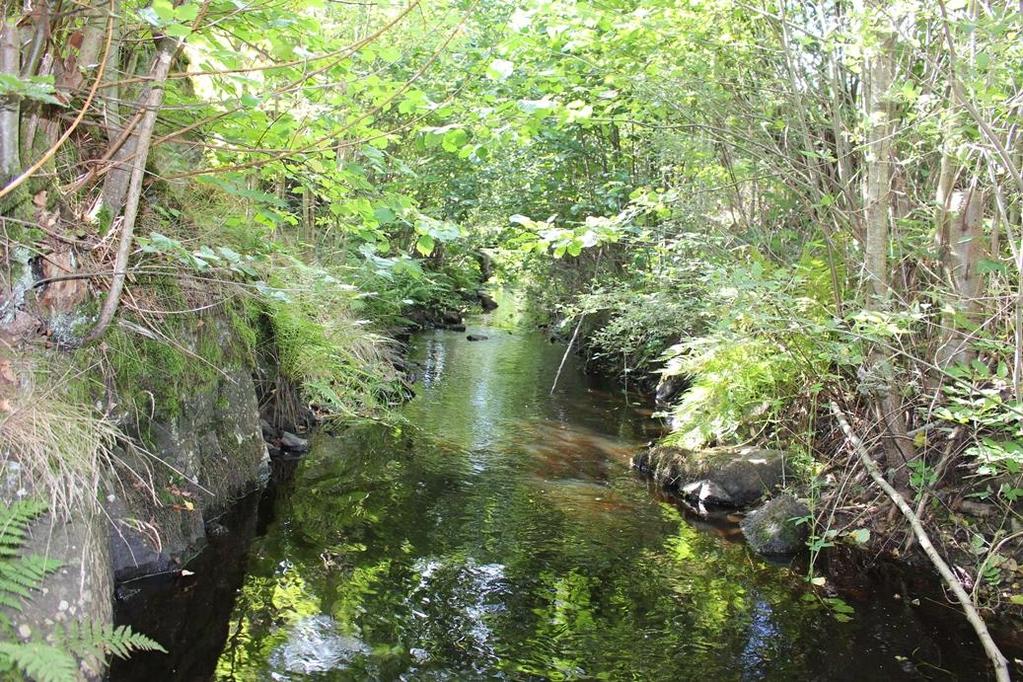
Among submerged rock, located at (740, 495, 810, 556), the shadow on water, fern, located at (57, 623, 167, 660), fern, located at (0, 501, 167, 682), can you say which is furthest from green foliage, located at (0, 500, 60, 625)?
submerged rock, located at (740, 495, 810, 556)

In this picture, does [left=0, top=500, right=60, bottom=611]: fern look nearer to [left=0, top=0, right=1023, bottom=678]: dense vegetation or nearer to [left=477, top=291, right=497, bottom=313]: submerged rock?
[left=0, top=0, right=1023, bottom=678]: dense vegetation

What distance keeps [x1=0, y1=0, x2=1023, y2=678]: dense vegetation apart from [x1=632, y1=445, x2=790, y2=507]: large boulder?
368 mm

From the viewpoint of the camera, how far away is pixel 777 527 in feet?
22.0

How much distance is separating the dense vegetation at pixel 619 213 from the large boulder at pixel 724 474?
37cm

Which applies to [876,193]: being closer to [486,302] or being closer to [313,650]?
[313,650]

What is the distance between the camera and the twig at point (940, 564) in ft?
13.4

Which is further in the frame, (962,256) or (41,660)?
Result: (962,256)

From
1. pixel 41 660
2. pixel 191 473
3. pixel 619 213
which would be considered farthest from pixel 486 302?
pixel 41 660

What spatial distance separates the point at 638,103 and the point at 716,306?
2105 mm

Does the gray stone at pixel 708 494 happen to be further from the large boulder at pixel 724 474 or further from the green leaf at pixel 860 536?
the green leaf at pixel 860 536

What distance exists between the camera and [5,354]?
418cm

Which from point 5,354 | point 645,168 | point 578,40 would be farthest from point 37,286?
point 645,168

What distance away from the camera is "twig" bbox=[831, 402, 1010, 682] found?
4078 millimetres

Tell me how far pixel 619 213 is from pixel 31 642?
18.2ft
